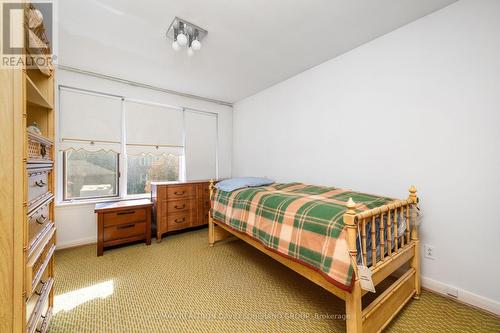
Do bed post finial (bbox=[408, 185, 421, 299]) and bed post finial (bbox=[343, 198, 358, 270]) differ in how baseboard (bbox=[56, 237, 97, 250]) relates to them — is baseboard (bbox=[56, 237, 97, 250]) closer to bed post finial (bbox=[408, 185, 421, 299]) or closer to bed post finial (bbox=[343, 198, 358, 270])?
bed post finial (bbox=[343, 198, 358, 270])

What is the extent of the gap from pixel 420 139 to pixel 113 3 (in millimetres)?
2988

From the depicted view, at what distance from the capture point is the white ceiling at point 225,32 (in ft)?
5.68

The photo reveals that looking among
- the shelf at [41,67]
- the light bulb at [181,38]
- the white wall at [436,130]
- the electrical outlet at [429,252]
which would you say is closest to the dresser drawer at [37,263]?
the shelf at [41,67]

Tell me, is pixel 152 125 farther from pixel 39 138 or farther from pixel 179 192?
pixel 39 138

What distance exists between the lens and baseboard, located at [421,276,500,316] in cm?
156

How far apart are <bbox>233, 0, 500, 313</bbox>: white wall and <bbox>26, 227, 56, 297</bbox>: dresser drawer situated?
271cm

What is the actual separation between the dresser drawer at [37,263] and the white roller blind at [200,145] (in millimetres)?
2537

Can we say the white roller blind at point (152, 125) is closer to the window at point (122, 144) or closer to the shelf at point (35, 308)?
the window at point (122, 144)

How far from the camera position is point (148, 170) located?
139 inches

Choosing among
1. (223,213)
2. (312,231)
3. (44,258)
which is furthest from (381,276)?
(44,258)

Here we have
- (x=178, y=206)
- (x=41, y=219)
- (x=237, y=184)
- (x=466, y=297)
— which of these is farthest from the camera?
(x=178, y=206)

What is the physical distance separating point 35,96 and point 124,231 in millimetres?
2093

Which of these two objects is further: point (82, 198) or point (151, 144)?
point (151, 144)

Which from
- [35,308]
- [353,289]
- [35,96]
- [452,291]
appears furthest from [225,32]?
[452,291]
